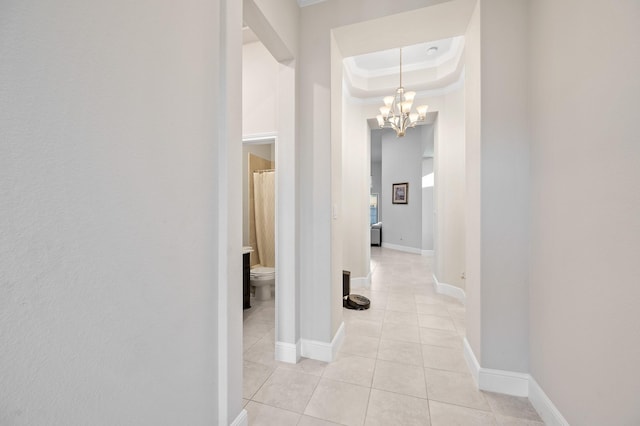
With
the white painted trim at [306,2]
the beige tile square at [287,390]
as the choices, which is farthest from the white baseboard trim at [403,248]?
the white painted trim at [306,2]

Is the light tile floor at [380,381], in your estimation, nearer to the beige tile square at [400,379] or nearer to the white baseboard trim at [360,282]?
the beige tile square at [400,379]

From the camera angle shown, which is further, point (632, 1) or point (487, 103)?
point (487, 103)

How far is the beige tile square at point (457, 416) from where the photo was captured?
5.03 feet

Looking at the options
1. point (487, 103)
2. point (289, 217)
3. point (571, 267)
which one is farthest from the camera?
point (289, 217)

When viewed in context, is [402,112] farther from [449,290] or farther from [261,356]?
[261,356]

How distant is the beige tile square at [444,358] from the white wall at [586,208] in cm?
55

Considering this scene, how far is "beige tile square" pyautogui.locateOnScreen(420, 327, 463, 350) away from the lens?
2454 mm

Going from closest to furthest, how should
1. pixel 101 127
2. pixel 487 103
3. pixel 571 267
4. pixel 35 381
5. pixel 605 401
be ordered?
pixel 35 381 < pixel 101 127 < pixel 605 401 < pixel 571 267 < pixel 487 103

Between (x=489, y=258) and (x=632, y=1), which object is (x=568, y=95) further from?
(x=489, y=258)

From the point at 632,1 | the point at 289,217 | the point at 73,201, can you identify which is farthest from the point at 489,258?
the point at 73,201

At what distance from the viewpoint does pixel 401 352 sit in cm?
232

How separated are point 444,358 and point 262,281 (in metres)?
2.35

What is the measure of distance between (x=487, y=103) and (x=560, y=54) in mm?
435

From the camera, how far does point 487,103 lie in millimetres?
1817
